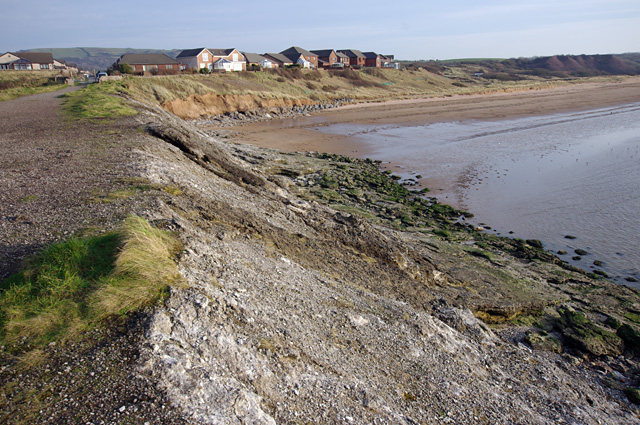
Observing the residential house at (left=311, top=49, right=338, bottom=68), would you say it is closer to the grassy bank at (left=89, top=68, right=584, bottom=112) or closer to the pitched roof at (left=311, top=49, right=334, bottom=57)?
the pitched roof at (left=311, top=49, right=334, bottom=57)

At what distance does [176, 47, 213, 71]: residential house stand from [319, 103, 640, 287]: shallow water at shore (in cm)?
4024

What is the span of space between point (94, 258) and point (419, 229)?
12618 mm

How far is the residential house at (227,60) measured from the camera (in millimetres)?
74750

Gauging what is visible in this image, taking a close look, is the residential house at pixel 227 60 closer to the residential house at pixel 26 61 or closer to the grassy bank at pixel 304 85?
the grassy bank at pixel 304 85

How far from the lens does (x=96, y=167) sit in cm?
1273

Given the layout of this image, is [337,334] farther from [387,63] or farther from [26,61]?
[387,63]

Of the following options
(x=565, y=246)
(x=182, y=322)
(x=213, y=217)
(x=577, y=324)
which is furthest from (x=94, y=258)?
(x=565, y=246)

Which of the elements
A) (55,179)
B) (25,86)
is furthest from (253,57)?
A: (55,179)

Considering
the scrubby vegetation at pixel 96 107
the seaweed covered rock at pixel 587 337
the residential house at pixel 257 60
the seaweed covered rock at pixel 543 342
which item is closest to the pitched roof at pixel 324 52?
the residential house at pixel 257 60

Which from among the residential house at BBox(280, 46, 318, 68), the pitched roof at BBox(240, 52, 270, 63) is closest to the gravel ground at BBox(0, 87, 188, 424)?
the pitched roof at BBox(240, 52, 270, 63)

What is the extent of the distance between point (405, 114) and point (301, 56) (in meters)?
48.2

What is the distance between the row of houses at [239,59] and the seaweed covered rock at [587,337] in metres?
61.1

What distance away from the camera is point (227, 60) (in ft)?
251

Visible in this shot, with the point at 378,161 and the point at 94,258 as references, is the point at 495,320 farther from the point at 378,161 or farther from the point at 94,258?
the point at 378,161
